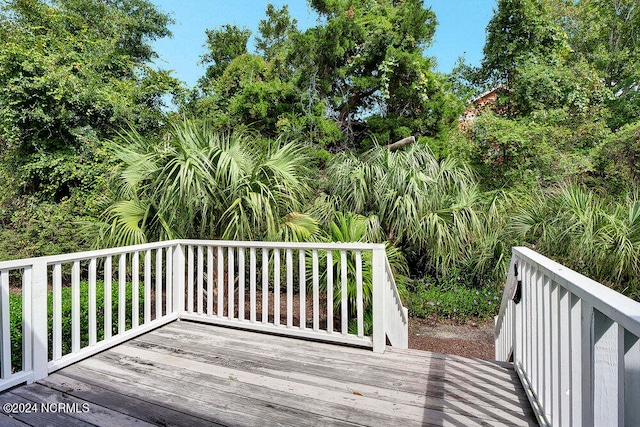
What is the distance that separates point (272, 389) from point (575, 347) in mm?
1658

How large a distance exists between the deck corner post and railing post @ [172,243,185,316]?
1.32 meters

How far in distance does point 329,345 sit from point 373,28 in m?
6.64

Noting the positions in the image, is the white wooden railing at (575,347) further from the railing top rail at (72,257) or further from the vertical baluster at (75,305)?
the vertical baluster at (75,305)

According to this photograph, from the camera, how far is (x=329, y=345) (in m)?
2.97

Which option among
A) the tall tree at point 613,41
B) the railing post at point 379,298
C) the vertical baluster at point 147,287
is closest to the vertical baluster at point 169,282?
the vertical baluster at point 147,287

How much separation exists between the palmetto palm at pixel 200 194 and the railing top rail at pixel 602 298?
269 cm

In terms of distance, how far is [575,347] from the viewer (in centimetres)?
122

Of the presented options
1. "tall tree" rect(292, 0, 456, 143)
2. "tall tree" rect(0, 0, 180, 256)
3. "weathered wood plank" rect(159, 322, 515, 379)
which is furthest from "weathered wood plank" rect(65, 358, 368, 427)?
"tall tree" rect(292, 0, 456, 143)

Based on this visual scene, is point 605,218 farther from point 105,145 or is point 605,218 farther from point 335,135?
point 105,145

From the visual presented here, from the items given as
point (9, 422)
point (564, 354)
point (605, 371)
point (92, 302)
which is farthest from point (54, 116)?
point (605, 371)

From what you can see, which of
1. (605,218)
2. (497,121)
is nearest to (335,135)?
(497,121)

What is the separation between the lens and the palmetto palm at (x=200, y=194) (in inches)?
143

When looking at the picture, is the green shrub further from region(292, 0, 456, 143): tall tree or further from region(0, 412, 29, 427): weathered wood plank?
region(292, 0, 456, 143): tall tree

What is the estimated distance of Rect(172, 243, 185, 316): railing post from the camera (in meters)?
3.61
